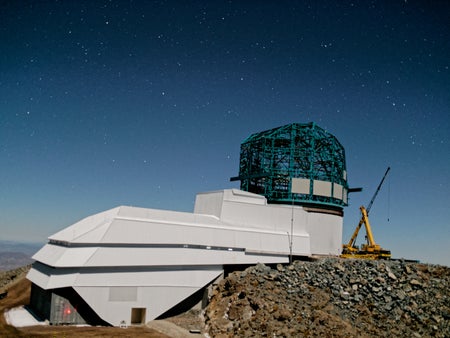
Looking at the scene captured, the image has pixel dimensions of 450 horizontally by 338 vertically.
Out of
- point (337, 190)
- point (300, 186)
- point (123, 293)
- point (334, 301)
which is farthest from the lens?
point (337, 190)

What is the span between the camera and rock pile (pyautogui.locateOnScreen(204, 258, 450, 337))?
30594 millimetres

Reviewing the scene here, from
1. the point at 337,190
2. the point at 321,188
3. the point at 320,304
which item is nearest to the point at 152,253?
the point at 320,304

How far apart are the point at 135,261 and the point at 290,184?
1015 inches

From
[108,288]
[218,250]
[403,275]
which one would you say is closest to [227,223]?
[218,250]

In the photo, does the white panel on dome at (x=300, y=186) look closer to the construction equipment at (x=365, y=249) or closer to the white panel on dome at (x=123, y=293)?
the construction equipment at (x=365, y=249)

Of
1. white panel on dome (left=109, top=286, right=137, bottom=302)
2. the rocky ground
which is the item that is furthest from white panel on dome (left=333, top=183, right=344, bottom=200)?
white panel on dome (left=109, top=286, right=137, bottom=302)

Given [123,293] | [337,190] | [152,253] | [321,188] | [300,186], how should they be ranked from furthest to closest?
[337,190] < [321,188] < [300,186] < [152,253] < [123,293]

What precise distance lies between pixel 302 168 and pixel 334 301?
76.5 feet

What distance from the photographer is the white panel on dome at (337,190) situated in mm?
54963

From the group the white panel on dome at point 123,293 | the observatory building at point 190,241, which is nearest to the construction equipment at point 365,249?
the observatory building at point 190,241

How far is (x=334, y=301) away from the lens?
3544 cm

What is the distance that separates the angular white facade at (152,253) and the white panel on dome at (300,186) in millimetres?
6237

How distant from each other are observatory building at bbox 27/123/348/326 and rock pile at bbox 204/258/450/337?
3.65 m

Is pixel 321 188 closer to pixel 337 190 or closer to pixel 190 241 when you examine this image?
pixel 337 190
